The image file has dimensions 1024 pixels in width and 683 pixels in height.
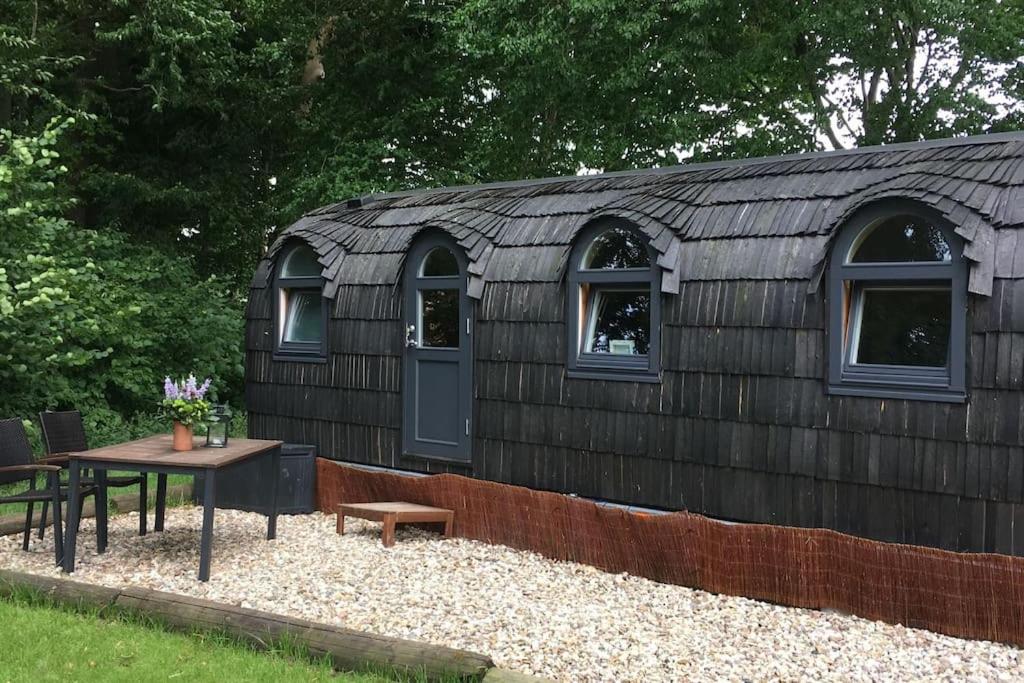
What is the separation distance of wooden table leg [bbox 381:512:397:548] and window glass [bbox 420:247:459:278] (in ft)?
7.02

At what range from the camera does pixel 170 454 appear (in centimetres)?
653

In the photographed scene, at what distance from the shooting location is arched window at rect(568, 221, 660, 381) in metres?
7.07

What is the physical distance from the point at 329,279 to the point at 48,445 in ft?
9.61

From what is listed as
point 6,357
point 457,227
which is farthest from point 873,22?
point 6,357

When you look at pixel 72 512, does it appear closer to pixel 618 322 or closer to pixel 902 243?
pixel 618 322

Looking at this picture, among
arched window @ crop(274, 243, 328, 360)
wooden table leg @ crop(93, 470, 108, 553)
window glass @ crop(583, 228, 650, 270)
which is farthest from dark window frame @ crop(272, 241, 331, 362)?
window glass @ crop(583, 228, 650, 270)

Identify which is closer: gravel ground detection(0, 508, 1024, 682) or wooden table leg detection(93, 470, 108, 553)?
gravel ground detection(0, 508, 1024, 682)

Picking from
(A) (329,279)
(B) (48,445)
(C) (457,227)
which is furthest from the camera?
(A) (329,279)

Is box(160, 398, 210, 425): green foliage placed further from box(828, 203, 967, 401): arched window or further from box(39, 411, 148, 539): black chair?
box(828, 203, 967, 401): arched window

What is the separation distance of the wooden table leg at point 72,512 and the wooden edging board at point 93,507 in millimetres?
1274

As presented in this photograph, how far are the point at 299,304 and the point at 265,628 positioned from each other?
5372 mm

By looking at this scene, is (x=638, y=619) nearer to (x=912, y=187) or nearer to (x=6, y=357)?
(x=912, y=187)

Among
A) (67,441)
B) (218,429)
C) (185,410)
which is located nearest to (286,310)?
(67,441)

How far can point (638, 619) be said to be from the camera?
18.6ft
